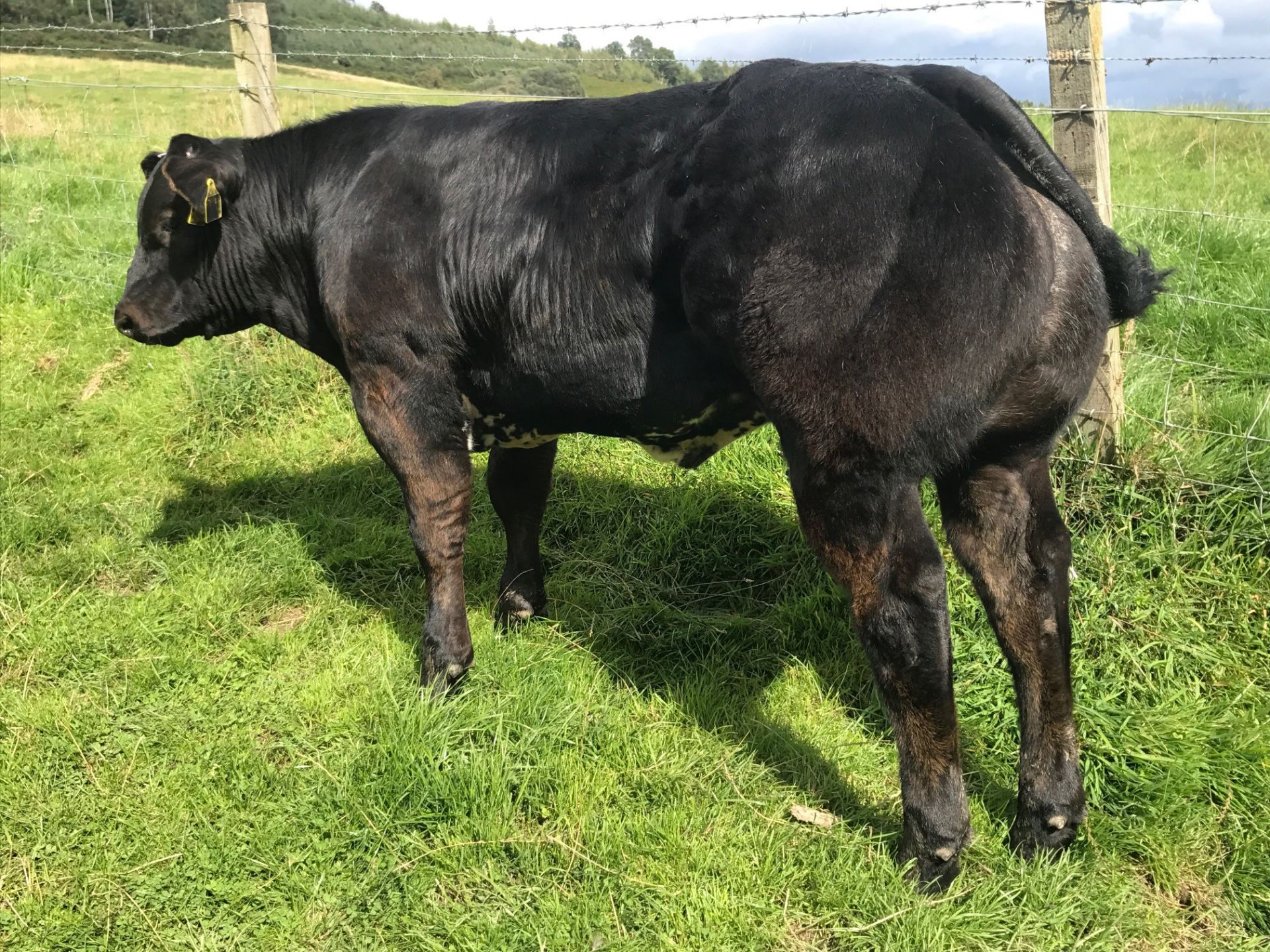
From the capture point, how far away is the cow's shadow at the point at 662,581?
3.77 m

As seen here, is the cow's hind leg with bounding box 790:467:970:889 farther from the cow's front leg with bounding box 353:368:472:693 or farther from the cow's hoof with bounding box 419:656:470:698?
the cow's hoof with bounding box 419:656:470:698

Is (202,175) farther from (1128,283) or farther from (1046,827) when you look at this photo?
(1046,827)

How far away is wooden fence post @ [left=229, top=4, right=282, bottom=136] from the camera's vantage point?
252 inches

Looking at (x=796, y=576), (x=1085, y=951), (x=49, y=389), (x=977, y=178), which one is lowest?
(x=1085, y=951)

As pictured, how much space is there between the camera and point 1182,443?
160 inches

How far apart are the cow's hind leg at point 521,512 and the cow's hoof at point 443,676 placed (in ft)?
2.04

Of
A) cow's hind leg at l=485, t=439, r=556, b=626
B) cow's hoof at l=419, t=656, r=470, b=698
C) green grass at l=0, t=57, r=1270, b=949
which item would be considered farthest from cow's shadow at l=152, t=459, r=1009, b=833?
cow's hoof at l=419, t=656, r=470, b=698

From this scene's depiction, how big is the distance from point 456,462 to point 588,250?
1054 mm

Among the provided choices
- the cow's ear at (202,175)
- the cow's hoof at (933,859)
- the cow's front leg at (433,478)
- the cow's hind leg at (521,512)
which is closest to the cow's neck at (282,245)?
the cow's ear at (202,175)

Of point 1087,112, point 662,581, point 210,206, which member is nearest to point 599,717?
point 662,581

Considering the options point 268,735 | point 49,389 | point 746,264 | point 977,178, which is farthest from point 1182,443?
point 49,389

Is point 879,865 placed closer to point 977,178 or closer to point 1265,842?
point 1265,842

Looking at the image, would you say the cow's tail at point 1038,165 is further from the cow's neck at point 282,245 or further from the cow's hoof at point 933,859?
the cow's neck at point 282,245

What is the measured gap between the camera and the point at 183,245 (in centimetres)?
450
